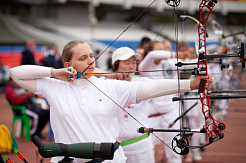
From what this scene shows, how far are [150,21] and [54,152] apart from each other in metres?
29.0

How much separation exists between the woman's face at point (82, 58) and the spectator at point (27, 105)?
4.54 meters

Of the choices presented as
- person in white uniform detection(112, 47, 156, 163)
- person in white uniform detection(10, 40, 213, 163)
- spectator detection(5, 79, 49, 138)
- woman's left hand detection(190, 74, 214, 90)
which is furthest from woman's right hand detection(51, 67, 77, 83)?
spectator detection(5, 79, 49, 138)

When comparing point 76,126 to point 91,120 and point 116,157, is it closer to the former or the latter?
point 91,120

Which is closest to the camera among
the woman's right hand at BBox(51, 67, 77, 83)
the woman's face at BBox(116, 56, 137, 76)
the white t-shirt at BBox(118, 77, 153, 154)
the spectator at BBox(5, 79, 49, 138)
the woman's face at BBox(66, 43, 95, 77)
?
the woman's right hand at BBox(51, 67, 77, 83)

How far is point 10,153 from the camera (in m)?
5.34

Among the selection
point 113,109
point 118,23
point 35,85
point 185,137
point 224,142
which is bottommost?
point 224,142

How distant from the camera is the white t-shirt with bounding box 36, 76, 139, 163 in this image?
185 centimetres

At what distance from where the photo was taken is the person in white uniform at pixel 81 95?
185 cm

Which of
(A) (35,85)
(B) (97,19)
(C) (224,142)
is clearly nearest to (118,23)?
(B) (97,19)

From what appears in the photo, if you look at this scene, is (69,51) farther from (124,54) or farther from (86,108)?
(124,54)

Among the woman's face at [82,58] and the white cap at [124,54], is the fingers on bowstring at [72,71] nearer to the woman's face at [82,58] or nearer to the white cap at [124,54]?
the woman's face at [82,58]

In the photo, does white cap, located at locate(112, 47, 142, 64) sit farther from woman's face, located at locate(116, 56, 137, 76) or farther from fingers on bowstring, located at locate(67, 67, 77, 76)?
fingers on bowstring, located at locate(67, 67, 77, 76)

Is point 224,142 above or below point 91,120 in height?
below

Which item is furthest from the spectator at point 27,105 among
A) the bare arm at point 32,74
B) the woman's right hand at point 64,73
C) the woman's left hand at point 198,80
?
the woman's left hand at point 198,80
